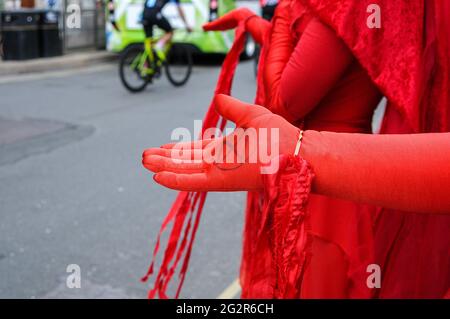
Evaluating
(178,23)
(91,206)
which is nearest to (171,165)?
(91,206)

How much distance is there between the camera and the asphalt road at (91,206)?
310cm

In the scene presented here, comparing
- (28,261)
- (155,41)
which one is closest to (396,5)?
(28,261)

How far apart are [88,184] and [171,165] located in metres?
3.56

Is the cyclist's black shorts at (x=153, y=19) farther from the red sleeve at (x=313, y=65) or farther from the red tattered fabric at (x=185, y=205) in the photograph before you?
the red sleeve at (x=313, y=65)

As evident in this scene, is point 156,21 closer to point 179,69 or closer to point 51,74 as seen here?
point 179,69

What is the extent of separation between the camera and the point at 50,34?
11.8 metres

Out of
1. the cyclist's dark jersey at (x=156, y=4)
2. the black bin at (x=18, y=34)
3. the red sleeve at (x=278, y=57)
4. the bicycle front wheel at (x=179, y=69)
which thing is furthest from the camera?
the black bin at (x=18, y=34)

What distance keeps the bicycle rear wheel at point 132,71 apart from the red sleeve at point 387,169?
7.91 metres

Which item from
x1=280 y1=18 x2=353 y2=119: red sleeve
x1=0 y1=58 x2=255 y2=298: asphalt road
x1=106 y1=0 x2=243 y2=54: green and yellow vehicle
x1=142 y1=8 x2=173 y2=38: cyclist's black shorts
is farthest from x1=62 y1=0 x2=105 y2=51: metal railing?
x1=280 y1=18 x2=353 y2=119: red sleeve

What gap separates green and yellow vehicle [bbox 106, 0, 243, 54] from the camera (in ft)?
37.1

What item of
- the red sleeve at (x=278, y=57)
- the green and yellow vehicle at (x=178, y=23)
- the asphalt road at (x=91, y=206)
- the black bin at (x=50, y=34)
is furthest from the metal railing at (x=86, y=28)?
the red sleeve at (x=278, y=57)
